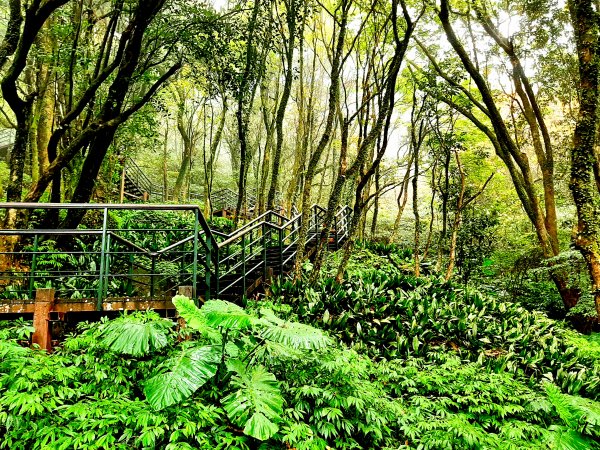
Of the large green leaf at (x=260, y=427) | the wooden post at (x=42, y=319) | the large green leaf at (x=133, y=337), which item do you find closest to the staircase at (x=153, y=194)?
the wooden post at (x=42, y=319)

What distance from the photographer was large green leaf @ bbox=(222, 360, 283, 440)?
2699 mm

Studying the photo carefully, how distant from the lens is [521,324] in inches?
292

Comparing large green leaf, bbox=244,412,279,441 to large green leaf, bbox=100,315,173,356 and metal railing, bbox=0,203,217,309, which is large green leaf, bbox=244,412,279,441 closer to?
large green leaf, bbox=100,315,173,356

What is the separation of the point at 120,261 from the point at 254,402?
227 inches

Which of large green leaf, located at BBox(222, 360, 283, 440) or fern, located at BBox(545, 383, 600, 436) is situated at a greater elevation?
large green leaf, located at BBox(222, 360, 283, 440)

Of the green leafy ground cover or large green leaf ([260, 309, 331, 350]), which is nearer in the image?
the green leafy ground cover

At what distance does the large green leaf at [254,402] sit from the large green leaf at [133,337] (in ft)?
2.24

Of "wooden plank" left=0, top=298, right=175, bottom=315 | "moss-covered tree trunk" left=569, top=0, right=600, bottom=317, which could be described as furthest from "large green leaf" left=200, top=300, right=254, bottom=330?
"moss-covered tree trunk" left=569, top=0, right=600, bottom=317

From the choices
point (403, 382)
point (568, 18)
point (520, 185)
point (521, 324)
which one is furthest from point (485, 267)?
point (403, 382)

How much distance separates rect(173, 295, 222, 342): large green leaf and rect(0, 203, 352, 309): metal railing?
0.90 metres

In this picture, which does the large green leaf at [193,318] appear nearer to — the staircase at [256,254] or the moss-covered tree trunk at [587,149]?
the staircase at [256,254]

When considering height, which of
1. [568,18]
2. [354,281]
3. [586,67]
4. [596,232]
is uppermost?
[568,18]

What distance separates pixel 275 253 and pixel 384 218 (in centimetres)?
1575

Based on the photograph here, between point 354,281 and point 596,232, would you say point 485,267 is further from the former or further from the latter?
point 596,232
